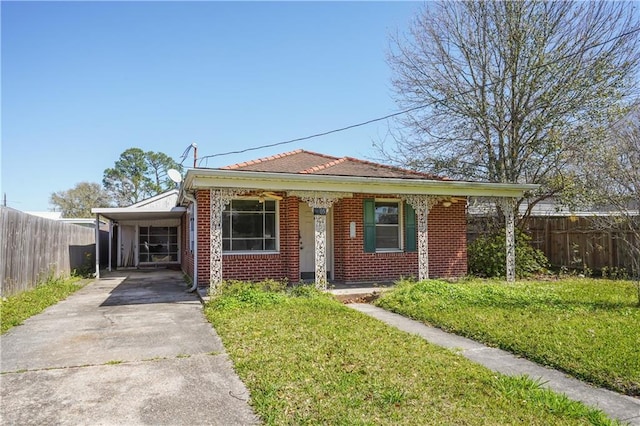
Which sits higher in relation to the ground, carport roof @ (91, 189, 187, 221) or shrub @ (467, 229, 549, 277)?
carport roof @ (91, 189, 187, 221)

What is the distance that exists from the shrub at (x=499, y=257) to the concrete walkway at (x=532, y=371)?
6704 mm

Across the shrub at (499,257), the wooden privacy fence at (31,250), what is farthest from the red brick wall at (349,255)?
the wooden privacy fence at (31,250)

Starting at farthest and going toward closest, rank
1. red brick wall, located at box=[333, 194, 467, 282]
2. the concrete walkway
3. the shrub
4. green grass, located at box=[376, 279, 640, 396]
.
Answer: the shrub, red brick wall, located at box=[333, 194, 467, 282], green grass, located at box=[376, 279, 640, 396], the concrete walkway

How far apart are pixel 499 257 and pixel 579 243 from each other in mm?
3282

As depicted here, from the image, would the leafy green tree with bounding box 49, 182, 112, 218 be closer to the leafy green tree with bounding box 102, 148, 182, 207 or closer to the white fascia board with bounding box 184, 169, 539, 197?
the leafy green tree with bounding box 102, 148, 182, 207

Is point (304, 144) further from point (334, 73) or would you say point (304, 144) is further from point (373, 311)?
point (373, 311)

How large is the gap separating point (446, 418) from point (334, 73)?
1160cm

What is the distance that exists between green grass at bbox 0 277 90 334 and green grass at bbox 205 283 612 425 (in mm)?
3521

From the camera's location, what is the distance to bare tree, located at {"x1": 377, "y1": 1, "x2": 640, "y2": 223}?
13.4 meters

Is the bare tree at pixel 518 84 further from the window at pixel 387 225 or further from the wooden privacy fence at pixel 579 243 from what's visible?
the window at pixel 387 225

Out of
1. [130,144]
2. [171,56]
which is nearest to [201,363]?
[171,56]

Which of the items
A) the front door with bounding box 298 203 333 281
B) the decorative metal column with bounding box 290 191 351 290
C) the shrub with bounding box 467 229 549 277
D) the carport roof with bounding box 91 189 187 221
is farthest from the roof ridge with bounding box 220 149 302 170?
the shrub with bounding box 467 229 549 277

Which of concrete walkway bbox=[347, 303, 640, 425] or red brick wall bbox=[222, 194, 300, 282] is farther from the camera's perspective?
red brick wall bbox=[222, 194, 300, 282]

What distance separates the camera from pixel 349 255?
450 inches
